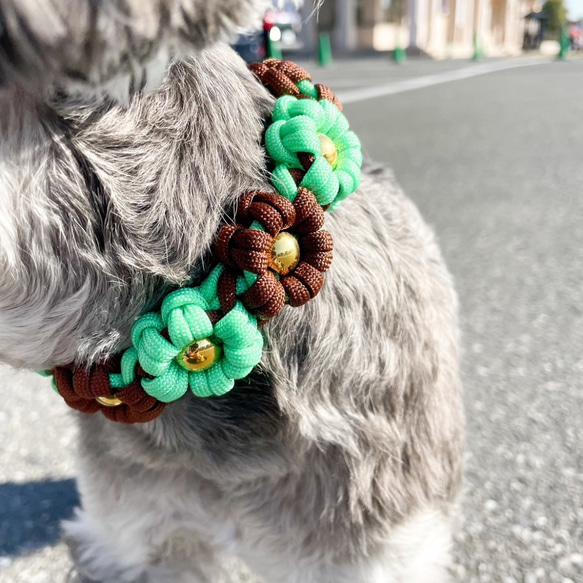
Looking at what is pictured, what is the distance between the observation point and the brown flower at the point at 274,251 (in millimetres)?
795

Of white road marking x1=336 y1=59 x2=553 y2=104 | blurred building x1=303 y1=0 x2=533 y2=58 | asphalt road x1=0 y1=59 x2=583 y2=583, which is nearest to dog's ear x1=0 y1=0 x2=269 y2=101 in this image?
asphalt road x1=0 y1=59 x2=583 y2=583

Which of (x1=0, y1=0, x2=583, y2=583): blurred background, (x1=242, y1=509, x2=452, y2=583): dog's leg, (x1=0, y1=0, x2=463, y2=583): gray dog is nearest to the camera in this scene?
(x1=0, y1=0, x2=463, y2=583): gray dog

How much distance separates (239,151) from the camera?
83cm

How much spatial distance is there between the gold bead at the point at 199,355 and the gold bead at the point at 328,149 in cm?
30

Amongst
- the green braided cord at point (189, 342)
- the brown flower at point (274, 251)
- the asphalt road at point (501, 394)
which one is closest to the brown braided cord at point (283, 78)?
the brown flower at point (274, 251)

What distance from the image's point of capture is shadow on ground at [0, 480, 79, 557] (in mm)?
1610

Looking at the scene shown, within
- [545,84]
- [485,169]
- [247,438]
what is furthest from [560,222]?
[545,84]

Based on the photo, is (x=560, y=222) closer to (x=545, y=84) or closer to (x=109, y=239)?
(x=109, y=239)

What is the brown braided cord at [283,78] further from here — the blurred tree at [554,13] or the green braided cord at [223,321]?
the blurred tree at [554,13]

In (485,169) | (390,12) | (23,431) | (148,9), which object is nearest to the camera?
(148,9)

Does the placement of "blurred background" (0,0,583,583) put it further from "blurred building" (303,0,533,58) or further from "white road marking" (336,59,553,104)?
"blurred building" (303,0,533,58)

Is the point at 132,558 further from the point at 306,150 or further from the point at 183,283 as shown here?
the point at 306,150

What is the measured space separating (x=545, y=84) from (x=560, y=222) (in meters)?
7.14

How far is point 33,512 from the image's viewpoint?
171cm
